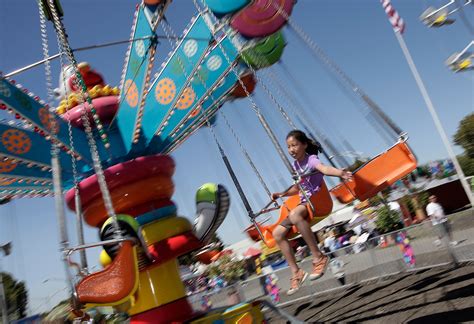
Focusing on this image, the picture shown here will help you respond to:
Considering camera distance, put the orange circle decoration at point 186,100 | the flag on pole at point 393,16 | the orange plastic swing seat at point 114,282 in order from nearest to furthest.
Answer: the orange plastic swing seat at point 114,282 < the orange circle decoration at point 186,100 < the flag on pole at point 393,16

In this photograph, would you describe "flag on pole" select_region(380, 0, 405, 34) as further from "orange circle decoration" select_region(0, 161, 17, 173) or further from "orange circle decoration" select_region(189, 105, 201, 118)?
"orange circle decoration" select_region(0, 161, 17, 173)

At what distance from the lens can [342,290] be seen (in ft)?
27.4

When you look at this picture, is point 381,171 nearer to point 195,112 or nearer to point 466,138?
point 195,112

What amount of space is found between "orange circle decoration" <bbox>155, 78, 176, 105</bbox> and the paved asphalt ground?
133 inches

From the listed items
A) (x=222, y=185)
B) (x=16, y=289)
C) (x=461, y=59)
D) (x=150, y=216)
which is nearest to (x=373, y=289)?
(x=222, y=185)

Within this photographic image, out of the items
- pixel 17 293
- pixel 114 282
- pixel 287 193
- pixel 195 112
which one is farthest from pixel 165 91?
pixel 17 293

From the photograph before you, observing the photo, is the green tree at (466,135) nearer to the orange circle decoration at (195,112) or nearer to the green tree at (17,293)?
the green tree at (17,293)

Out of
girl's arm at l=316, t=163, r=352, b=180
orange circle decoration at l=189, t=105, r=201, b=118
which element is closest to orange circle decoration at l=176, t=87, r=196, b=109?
orange circle decoration at l=189, t=105, r=201, b=118

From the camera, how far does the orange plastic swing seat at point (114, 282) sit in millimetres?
3299

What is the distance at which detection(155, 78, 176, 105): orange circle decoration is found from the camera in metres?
4.77

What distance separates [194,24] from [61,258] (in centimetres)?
275

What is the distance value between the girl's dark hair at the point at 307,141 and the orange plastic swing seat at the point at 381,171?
44 centimetres

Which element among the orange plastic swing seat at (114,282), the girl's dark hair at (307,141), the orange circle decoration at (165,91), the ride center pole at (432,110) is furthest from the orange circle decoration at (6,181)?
the ride center pole at (432,110)

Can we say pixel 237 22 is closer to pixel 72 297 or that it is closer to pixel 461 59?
pixel 72 297
